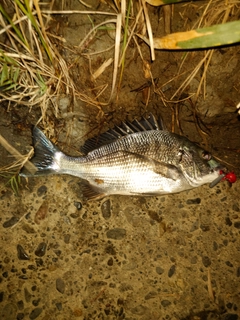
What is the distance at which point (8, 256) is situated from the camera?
270cm

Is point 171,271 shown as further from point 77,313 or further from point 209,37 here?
point 209,37

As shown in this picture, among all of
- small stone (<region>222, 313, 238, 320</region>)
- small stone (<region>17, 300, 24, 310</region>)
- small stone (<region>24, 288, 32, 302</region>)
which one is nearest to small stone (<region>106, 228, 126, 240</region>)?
small stone (<region>24, 288, 32, 302</region>)

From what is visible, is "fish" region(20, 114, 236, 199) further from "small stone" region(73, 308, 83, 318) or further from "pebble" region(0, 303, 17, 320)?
"pebble" region(0, 303, 17, 320)

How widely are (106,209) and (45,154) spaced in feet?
3.01

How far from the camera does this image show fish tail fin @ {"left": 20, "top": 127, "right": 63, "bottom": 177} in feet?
8.87

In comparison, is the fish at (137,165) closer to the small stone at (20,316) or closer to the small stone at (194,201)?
the small stone at (194,201)

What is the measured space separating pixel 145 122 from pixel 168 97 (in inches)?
17.1

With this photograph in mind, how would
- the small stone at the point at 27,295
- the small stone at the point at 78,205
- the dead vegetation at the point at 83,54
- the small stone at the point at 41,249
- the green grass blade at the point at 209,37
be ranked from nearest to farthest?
1. the green grass blade at the point at 209,37
2. the dead vegetation at the point at 83,54
3. the small stone at the point at 27,295
4. the small stone at the point at 41,249
5. the small stone at the point at 78,205

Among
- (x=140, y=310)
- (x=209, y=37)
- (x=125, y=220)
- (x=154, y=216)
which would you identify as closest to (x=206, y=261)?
A: (x=154, y=216)

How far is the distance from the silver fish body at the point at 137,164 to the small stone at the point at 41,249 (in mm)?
733

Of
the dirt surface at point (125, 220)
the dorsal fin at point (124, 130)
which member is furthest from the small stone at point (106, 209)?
the dorsal fin at point (124, 130)

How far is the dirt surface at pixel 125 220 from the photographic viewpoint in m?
2.68

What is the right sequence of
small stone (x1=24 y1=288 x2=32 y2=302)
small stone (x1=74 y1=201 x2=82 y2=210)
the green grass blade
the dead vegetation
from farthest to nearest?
1. small stone (x1=74 y1=201 x2=82 y2=210)
2. small stone (x1=24 y1=288 x2=32 y2=302)
3. the dead vegetation
4. the green grass blade

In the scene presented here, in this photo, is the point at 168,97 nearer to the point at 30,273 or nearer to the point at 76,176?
the point at 76,176
